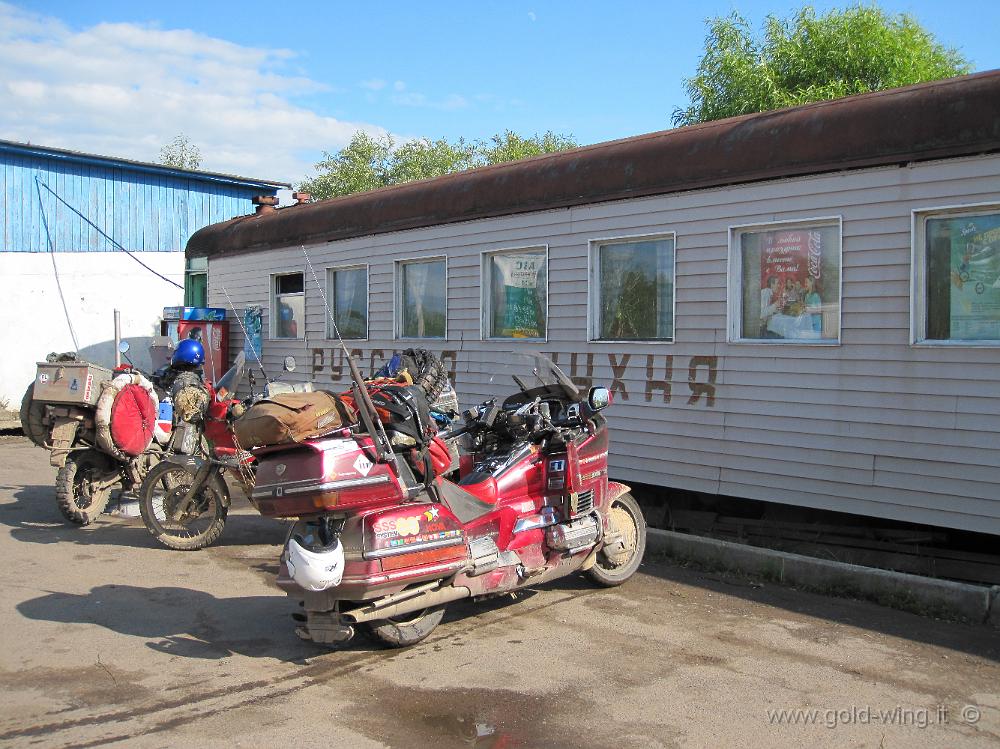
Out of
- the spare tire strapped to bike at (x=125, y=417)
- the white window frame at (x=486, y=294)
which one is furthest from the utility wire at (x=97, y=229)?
the spare tire strapped to bike at (x=125, y=417)

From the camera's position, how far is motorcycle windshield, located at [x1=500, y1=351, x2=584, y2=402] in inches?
241

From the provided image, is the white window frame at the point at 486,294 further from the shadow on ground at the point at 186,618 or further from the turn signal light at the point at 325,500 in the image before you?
the turn signal light at the point at 325,500

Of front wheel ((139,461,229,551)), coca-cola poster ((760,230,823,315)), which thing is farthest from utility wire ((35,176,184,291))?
coca-cola poster ((760,230,823,315))

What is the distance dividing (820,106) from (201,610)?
5970 mm

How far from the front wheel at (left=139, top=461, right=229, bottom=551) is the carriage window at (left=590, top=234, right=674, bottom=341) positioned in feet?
12.5

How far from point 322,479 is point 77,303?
49.7 ft

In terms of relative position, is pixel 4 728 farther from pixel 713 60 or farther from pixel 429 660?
pixel 713 60

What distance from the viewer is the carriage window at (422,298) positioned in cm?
1062

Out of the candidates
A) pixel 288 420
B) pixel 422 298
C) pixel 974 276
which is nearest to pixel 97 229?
pixel 422 298

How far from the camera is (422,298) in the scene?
431 inches

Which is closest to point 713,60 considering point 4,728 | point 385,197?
point 385,197

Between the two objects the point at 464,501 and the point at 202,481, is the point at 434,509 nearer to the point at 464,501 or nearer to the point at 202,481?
the point at 464,501

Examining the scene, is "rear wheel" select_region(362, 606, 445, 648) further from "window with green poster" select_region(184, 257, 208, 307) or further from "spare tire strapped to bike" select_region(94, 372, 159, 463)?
"window with green poster" select_region(184, 257, 208, 307)

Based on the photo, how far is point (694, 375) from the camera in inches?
312
